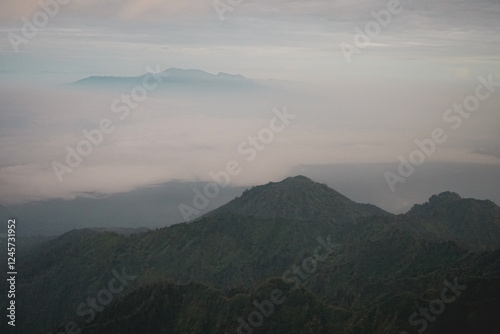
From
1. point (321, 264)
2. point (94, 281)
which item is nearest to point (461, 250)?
point (321, 264)

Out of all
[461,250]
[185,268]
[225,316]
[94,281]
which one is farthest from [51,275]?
[461,250]

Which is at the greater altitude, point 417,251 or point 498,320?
point 498,320

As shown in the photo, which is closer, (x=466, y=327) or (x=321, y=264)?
(x=466, y=327)

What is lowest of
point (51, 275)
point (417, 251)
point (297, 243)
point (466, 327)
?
point (51, 275)

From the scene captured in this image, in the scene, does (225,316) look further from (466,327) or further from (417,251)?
(417,251)

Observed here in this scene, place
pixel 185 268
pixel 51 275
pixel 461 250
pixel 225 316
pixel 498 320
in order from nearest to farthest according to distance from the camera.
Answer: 1. pixel 498 320
2. pixel 225 316
3. pixel 461 250
4. pixel 185 268
5. pixel 51 275

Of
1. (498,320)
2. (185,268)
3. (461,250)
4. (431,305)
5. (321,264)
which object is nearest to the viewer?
(498,320)
